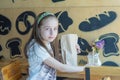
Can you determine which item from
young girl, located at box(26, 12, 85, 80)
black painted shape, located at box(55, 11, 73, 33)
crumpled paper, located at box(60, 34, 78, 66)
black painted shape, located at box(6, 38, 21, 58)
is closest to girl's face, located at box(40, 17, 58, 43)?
young girl, located at box(26, 12, 85, 80)

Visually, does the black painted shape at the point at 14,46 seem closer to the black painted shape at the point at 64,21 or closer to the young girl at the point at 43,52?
the black painted shape at the point at 64,21

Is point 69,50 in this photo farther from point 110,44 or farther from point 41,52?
point 110,44

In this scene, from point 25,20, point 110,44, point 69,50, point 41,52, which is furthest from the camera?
point 25,20

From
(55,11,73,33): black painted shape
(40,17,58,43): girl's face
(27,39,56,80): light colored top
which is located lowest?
(27,39,56,80): light colored top

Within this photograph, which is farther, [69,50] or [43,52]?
[69,50]

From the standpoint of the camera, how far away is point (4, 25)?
6.56 feet

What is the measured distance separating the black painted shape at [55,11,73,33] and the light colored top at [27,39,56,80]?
460 mm

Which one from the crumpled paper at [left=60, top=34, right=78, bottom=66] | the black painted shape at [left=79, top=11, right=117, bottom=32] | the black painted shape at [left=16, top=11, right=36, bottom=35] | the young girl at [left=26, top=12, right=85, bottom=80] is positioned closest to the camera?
the young girl at [left=26, top=12, right=85, bottom=80]

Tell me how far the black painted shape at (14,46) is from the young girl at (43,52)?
1.82 ft

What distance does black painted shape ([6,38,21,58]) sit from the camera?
6.51 feet

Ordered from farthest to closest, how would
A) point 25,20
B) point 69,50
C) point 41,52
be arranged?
point 25,20, point 69,50, point 41,52

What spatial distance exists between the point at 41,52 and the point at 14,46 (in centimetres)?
66

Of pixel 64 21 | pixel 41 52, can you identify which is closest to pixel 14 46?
pixel 64 21

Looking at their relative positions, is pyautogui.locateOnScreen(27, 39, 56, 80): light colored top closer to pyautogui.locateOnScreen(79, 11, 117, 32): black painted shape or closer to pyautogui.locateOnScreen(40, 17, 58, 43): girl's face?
pyautogui.locateOnScreen(40, 17, 58, 43): girl's face
